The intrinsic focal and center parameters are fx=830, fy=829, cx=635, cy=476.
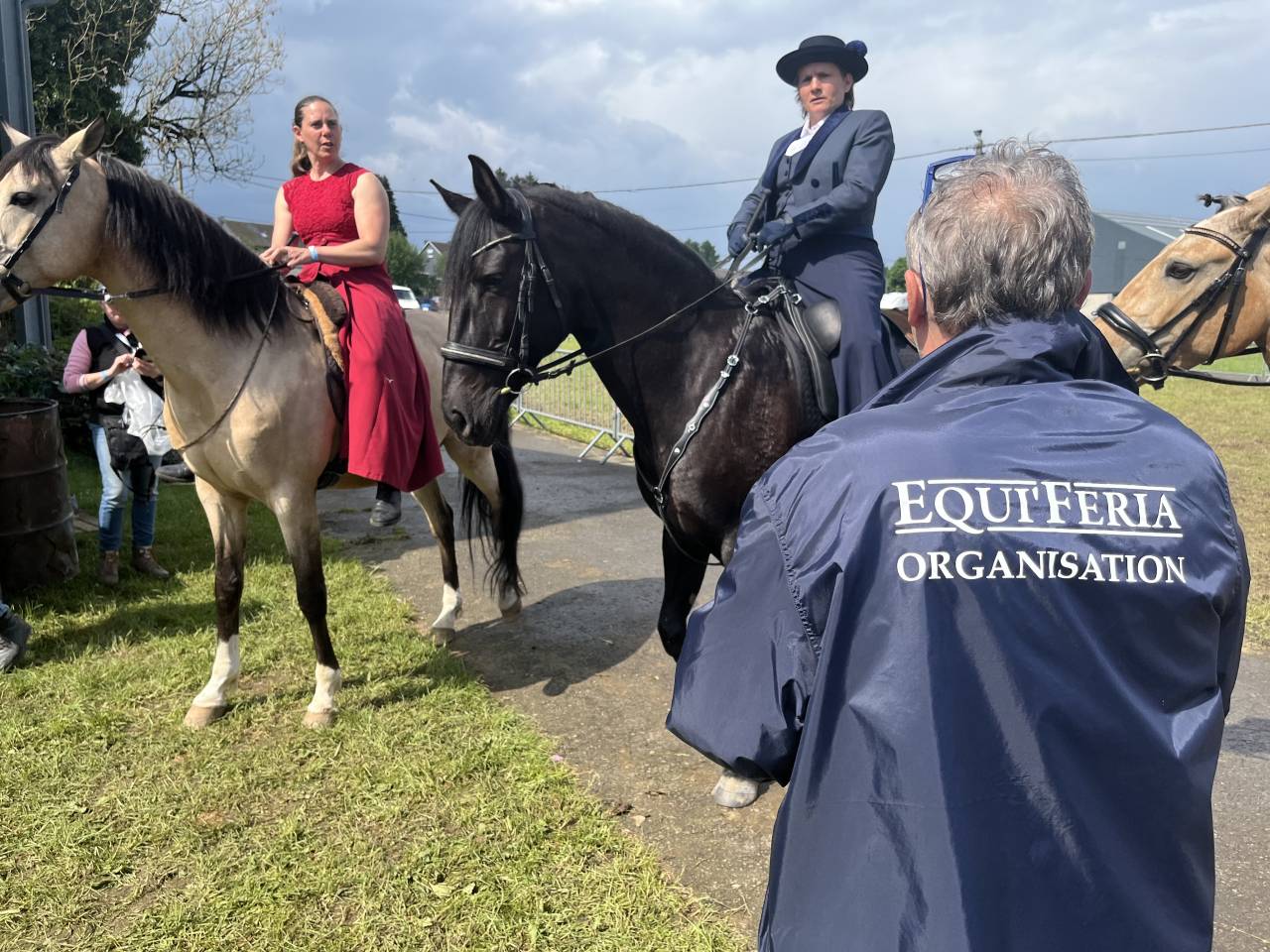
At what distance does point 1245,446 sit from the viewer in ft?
35.7

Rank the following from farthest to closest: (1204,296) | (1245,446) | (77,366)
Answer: (1245,446) → (77,366) → (1204,296)

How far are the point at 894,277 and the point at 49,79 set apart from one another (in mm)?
35641

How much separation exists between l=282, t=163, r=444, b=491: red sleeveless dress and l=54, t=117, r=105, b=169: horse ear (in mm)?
863

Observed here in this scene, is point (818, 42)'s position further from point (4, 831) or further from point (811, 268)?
point (4, 831)

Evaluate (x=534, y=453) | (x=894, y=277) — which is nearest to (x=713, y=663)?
(x=534, y=453)

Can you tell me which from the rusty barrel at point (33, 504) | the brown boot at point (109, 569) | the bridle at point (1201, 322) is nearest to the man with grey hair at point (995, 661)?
the bridle at point (1201, 322)

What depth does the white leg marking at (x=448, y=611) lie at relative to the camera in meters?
4.79

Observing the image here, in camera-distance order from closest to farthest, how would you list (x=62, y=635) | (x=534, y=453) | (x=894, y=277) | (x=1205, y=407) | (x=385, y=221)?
1. (x=385, y=221)
2. (x=62, y=635)
3. (x=534, y=453)
4. (x=1205, y=407)
5. (x=894, y=277)

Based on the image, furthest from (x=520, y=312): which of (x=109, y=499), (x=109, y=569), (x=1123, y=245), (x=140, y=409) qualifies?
(x=1123, y=245)

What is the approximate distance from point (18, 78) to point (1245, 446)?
15.2 metres

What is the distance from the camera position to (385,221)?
386cm

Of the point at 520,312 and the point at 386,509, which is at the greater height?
the point at 520,312

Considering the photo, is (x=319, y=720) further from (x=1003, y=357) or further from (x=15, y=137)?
(x=1003, y=357)

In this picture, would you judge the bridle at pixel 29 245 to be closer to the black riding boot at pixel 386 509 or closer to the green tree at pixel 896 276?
the black riding boot at pixel 386 509
